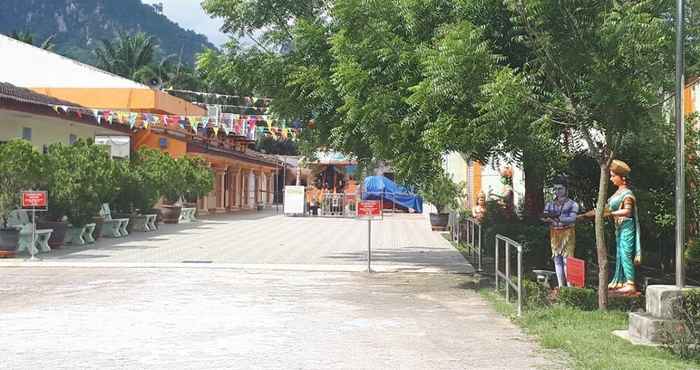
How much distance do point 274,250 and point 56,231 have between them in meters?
5.18

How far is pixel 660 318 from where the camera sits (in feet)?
25.5

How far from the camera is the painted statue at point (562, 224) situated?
11.0 meters

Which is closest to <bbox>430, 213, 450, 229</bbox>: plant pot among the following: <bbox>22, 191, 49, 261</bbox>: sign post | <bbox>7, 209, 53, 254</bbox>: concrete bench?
<bbox>7, 209, 53, 254</bbox>: concrete bench

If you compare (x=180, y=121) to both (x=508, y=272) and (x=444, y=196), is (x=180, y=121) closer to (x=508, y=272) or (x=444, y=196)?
(x=444, y=196)

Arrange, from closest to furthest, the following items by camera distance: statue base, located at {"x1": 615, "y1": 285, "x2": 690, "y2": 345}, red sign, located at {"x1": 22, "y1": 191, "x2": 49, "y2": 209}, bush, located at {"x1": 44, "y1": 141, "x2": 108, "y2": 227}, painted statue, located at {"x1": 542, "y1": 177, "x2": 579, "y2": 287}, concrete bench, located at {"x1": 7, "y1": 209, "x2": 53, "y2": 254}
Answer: statue base, located at {"x1": 615, "y1": 285, "x2": 690, "y2": 345} < painted statue, located at {"x1": 542, "y1": 177, "x2": 579, "y2": 287} < red sign, located at {"x1": 22, "y1": 191, "x2": 49, "y2": 209} < concrete bench, located at {"x1": 7, "y1": 209, "x2": 53, "y2": 254} < bush, located at {"x1": 44, "y1": 141, "x2": 108, "y2": 227}

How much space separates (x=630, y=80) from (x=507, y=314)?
10.3 feet

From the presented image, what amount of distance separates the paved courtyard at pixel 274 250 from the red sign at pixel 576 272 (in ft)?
18.2

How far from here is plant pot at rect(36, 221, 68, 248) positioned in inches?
744

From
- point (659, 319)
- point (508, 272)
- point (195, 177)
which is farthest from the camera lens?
point (195, 177)

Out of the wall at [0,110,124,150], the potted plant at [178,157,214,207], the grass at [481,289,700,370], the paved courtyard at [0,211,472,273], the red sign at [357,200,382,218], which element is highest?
the wall at [0,110,124,150]

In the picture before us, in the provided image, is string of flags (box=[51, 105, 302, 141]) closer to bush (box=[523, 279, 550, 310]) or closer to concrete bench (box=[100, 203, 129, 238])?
concrete bench (box=[100, 203, 129, 238])

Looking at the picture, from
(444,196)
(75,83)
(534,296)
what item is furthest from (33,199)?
(75,83)

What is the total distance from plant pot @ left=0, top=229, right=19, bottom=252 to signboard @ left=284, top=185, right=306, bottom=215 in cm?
2551

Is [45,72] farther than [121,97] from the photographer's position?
Yes
